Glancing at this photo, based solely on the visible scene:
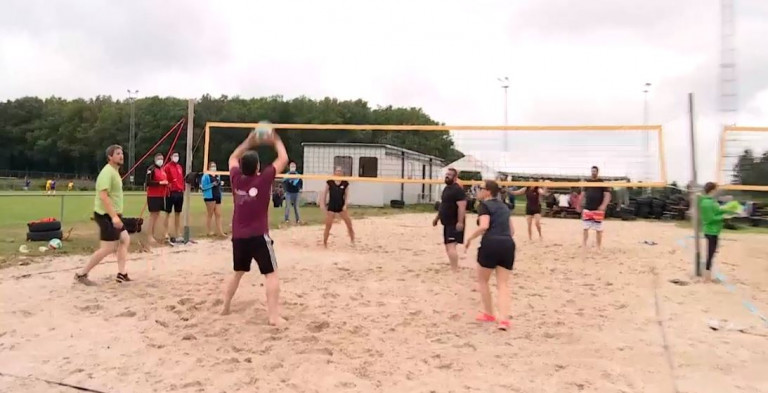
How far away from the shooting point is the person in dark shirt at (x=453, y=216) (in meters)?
7.87

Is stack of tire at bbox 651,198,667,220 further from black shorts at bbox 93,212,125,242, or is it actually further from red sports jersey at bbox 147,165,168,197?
black shorts at bbox 93,212,125,242

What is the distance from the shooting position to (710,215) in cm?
757

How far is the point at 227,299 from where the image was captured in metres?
5.25

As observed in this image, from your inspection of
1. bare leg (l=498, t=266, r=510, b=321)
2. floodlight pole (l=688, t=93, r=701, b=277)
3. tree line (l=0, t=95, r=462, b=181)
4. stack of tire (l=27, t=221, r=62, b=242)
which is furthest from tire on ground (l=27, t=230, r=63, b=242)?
tree line (l=0, t=95, r=462, b=181)

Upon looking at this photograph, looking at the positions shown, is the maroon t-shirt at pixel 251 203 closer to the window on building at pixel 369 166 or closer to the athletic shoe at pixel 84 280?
the athletic shoe at pixel 84 280

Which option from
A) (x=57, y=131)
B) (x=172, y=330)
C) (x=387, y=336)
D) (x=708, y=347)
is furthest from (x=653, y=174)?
(x=57, y=131)

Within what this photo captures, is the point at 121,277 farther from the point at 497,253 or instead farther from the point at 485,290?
the point at 497,253

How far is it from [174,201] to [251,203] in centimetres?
569

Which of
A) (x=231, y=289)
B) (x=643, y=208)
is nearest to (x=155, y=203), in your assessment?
(x=231, y=289)

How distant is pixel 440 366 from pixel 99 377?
7.16 feet

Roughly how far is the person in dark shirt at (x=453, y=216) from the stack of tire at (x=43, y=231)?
255 inches

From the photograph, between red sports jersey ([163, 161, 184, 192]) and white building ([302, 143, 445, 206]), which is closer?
red sports jersey ([163, 161, 184, 192])

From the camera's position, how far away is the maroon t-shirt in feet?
16.8

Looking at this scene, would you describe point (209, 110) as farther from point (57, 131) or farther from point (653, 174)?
point (653, 174)
